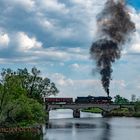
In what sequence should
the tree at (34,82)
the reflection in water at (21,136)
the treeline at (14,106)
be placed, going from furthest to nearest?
the tree at (34,82), the treeline at (14,106), the reflection in water at (21,136)

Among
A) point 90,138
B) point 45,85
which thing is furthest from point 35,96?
point 90,138

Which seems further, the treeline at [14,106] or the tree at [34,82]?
the tree at [34,82]

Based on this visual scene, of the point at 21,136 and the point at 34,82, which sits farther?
the point at 34,82

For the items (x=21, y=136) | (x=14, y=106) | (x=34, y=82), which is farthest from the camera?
(x=34, y=82)

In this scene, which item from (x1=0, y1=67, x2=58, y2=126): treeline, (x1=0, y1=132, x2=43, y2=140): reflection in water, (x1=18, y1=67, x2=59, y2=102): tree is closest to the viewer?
(x1=0, y1=132, x2=43, y2=140): reflection in water

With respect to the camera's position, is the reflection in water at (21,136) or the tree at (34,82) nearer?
the reflection in water at (21,136)

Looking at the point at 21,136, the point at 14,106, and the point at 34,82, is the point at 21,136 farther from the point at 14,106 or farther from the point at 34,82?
the point at 34,82

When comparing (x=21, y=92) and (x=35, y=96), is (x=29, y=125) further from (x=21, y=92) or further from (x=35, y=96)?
(x=35, y=96)

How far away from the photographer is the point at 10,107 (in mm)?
128625

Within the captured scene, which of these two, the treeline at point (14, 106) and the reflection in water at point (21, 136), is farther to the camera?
the treeline at point (14, 106)

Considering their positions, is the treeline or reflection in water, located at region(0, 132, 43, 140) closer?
reflection in water, located at region(0, 132, 43, 140)

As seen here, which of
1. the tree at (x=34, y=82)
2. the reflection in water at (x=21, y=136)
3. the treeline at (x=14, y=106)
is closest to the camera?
the reflection in water at (x=21, y=136)

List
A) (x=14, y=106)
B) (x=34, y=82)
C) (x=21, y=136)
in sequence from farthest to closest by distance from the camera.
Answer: (x=34, y=82), (x=14, y=106), (x=21, y=136)

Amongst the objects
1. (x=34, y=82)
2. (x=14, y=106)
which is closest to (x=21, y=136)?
(x=14, y=106)
